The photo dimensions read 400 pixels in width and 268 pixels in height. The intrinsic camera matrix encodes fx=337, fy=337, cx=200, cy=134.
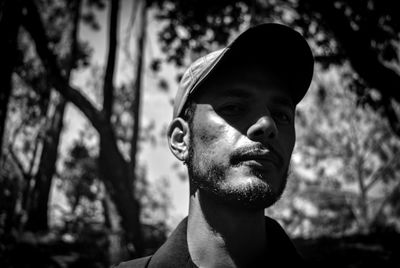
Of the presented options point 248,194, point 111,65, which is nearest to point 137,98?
point 111,65

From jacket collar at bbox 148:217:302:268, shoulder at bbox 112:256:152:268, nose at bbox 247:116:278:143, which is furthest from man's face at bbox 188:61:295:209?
A: shoulder at bbox 112:256:152:268

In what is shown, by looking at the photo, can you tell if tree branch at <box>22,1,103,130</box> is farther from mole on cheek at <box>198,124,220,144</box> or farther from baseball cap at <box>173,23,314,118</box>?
mole on cheek at <box>198,124,220,144</box>

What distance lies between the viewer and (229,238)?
64.6 inches

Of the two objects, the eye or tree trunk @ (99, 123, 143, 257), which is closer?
the eye

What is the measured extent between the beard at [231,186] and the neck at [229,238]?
0.25 feet

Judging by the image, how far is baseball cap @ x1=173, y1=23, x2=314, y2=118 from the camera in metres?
1.77

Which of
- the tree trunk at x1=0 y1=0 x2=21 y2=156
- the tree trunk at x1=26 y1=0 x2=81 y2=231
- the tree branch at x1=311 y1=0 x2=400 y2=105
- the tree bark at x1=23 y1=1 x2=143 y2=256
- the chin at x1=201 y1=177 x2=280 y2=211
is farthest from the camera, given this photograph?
the tree trunk at x1=26 y1=0 x2=81 y2=231

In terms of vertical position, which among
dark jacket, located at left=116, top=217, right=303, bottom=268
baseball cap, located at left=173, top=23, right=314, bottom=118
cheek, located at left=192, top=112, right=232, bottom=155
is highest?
baseball cap, located at left=173, top=23, right=314, bottom=118

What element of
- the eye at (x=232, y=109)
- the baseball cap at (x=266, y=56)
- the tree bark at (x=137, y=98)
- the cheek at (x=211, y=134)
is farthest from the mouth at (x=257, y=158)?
the tree bark at (x=137, y=98)

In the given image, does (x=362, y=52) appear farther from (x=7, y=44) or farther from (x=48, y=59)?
(x=7, y=44)

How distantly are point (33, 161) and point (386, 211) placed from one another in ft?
63.8

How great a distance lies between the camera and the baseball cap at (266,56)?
5.80ft

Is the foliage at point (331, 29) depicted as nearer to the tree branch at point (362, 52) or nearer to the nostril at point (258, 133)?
the tree branch at point (362, 52)

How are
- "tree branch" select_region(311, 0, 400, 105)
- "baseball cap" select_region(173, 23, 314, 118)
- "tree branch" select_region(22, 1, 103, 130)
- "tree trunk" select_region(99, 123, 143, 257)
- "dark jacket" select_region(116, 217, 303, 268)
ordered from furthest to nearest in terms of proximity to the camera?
1. "tree trunk" select_region(99, 123, 143, 257)
2. "tree branch" select_region(22, 1, 103, 130)
3. "tree branch" select_region(311, 0, 400, 105)
4. "baseball cap" select_region(173, 23, 314, 118)
5. "dark jacket" select_region(116, 217, 303, 268)
